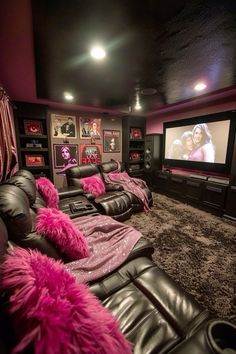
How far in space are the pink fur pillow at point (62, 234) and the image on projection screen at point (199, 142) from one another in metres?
3.16

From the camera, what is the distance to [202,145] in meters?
3.55

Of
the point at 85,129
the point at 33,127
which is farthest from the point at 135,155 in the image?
the point at 33,127

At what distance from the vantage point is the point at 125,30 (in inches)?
49.4

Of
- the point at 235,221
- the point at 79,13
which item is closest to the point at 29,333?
the point at 79,13

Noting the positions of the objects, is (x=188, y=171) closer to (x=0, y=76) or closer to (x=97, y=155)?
(x=97, y=155)

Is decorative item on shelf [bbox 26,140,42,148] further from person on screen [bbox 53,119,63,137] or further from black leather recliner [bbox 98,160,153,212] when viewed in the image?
black leather recliner [bbox 98,160,153,212]

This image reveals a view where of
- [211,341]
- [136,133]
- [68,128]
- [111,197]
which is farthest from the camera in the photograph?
[136,133]

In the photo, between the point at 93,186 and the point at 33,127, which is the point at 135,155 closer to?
the point at 93,186

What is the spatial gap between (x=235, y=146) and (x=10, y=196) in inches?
130

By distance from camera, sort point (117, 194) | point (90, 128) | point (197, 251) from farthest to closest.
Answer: point (90, 128) < point (117, 194) < point (197, 251)

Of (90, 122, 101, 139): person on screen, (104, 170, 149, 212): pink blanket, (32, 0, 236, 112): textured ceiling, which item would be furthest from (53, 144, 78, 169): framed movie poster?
(32, 0, 236, 112): textured ceiling

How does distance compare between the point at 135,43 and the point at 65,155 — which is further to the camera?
the point at 65,155

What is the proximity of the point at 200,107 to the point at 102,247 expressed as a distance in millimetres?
3571

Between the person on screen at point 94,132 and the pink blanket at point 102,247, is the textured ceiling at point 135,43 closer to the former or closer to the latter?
the pink blanket at point 102,247
